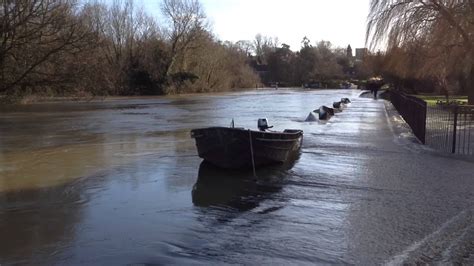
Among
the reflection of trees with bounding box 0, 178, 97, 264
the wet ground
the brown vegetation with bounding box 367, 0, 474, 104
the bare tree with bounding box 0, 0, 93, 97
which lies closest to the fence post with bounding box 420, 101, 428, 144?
the wet ground

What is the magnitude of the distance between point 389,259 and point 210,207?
3783 millimetres

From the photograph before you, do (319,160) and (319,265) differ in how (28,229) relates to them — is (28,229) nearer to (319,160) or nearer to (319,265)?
(319,265)

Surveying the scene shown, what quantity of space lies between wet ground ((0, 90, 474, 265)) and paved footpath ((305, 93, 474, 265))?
0.03 meters

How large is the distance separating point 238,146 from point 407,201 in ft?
14.5

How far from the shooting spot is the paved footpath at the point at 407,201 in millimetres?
7023

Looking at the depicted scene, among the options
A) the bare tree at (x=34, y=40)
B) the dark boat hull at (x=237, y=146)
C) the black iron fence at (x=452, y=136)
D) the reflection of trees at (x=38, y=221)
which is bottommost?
the black iron fence at (x=452, y=136)

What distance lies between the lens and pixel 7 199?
1021cm

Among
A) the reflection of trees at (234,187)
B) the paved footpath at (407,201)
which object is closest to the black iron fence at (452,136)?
the paved footpath at (407,201)

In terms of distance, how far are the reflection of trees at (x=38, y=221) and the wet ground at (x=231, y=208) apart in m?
0.02

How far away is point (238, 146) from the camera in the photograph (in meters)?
12.9

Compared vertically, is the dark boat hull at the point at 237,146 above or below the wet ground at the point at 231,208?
above

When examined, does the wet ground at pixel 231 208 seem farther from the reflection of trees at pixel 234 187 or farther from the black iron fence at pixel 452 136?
the black iron fence at pixel 452 136

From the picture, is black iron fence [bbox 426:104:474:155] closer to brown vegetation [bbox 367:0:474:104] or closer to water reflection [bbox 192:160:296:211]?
brown vegetation [bbox 367:0:474:104]

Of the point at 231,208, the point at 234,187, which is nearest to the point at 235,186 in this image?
the point at 234,187
